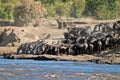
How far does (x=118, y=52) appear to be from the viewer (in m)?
83.9

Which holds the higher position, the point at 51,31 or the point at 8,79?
the point at 8,79

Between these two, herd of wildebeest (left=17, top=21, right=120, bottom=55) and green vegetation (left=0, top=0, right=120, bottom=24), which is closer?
herd of wildebeest (left=17, top=21, right=120, bottom=55)

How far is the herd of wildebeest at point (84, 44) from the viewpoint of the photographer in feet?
300

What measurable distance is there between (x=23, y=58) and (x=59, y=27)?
66666 mm

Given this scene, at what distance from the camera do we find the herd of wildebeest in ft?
300

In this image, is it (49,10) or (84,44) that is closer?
(84,44)

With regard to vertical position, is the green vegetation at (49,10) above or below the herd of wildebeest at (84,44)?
below

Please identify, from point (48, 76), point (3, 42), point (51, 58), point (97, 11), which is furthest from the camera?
point (97, 11)

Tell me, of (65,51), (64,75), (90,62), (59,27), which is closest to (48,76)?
(64,75)

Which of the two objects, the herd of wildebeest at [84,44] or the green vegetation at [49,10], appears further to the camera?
the green vegetation at [49,10]

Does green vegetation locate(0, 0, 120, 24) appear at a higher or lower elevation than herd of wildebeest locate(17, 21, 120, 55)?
lower

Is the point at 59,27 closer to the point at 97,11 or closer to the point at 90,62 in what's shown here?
the point at 97,11

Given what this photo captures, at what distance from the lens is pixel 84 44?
92625 mm

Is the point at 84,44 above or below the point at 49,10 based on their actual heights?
above
